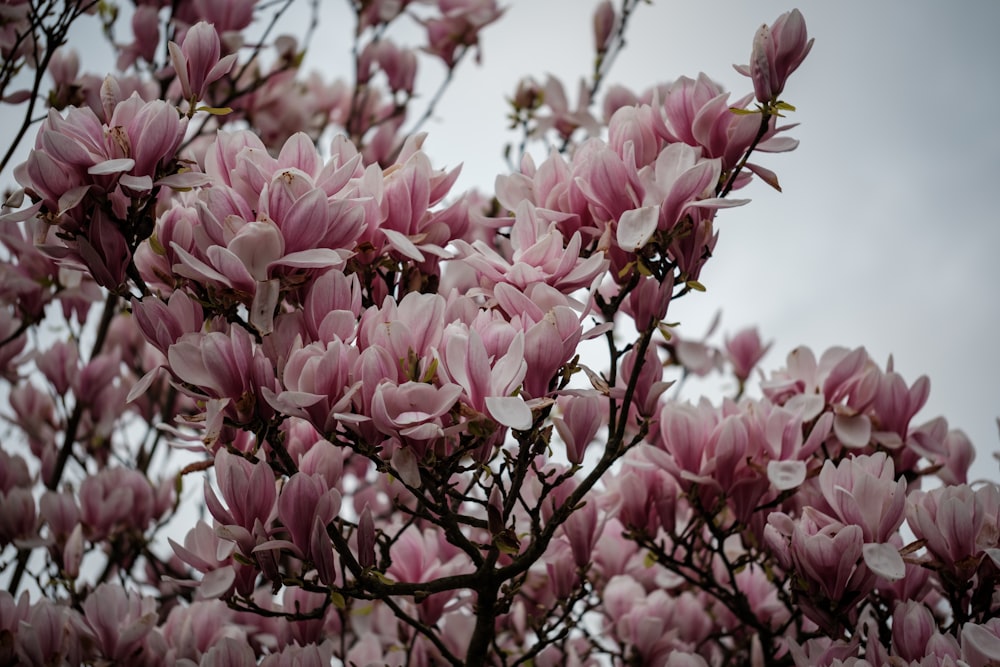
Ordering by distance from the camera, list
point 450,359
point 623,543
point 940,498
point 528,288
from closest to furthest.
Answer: point 450,359
point 528,288
point 940,498
point 623,543

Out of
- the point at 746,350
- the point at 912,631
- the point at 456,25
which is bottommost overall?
the point at 912,631

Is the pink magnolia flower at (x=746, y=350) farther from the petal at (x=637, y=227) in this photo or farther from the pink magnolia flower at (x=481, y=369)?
the pink magnolia flower at (x=481, y=369)

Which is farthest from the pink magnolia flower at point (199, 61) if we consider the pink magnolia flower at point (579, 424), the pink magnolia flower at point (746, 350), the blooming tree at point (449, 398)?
the pink magnolia flower at point (746, 350)

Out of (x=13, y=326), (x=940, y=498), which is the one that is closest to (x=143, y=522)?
(x=13, y=326)

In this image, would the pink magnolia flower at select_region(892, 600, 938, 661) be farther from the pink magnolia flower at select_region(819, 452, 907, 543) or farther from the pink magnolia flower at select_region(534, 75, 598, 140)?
the pink magnolia flower at select_region(534, 75, 598, 140)

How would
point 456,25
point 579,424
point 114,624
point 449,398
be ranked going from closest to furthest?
1. point 449,398
2. point 579,424
3. point 114,624
4. point 456,25

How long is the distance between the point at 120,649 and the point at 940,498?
131cm

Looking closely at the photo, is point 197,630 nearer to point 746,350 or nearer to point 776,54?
point 776,54

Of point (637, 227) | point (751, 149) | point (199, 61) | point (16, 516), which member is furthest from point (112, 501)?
point (751, 149)

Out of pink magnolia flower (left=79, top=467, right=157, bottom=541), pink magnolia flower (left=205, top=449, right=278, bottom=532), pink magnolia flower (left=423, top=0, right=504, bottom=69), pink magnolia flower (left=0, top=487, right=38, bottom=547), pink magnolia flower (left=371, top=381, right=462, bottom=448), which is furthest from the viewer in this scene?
pink magnolia flower (left=423, top=0, right=504, bottom=69)

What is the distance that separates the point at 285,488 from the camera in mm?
1035

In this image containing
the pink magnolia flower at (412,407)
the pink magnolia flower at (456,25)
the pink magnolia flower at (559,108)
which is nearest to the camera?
the pink magnolia flower at (412,407)

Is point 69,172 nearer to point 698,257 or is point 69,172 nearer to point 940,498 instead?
point 698,257

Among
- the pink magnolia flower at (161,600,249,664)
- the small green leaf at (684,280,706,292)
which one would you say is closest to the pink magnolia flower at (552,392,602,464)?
the small green leaf at (684,280,706,292)
